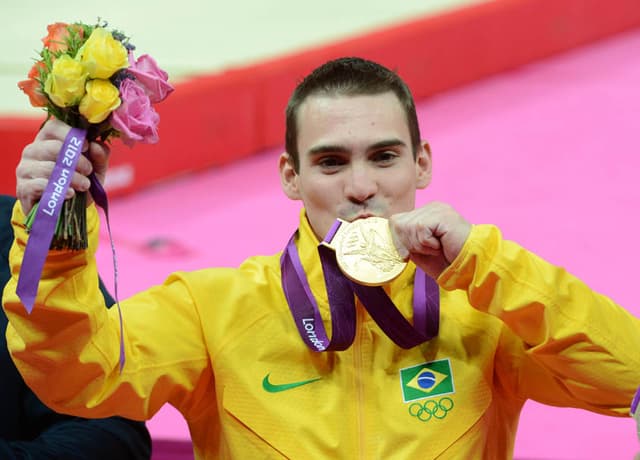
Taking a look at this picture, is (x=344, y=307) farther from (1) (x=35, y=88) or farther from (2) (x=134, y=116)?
(1) (x=35, y=88)

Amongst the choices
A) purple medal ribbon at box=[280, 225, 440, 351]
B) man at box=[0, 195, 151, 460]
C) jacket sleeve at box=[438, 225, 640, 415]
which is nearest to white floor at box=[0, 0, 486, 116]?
man at box=[0, 195, 151, 460]

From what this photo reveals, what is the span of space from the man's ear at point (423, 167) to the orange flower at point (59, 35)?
84 cm

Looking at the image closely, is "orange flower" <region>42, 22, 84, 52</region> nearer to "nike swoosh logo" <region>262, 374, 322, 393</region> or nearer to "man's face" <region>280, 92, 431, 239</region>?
"man's face" <region>280, 92, 431, 239</region>

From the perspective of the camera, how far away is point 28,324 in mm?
2271

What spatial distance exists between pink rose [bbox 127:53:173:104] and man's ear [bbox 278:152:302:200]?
0.55 metres

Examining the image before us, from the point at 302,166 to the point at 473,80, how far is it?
4961mm

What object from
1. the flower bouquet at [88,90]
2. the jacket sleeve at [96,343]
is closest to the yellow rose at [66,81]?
the flower bouquet at [88,90]

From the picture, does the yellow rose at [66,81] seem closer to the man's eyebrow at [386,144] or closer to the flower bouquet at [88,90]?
the flower bouquet at [88,90]

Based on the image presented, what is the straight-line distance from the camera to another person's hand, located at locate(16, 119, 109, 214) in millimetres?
2170

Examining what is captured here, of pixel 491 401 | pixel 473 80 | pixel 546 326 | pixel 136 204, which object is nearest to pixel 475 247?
pixel 546 326

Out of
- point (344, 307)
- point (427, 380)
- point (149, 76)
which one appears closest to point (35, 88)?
point (149, 76)

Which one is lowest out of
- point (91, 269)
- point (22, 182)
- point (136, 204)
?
point (136, 204)

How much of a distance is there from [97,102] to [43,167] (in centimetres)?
14

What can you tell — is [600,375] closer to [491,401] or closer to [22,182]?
[491,401]
